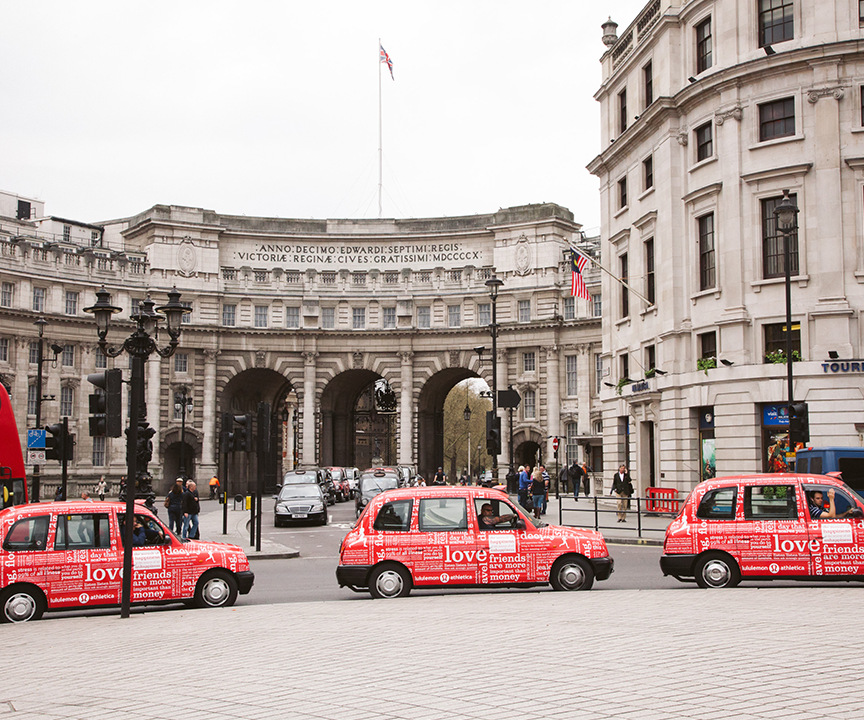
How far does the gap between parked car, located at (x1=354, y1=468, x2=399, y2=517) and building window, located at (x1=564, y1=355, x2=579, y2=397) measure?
1095 inches

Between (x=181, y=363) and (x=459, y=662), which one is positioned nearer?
(x=459, y=662)

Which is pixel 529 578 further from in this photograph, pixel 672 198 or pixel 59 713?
pixel 672 198

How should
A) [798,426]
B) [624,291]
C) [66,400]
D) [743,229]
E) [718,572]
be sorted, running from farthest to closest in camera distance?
[66,400]
[624,291]
[743,229]
[798,426]
[718,572]

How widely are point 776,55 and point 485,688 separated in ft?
92.0

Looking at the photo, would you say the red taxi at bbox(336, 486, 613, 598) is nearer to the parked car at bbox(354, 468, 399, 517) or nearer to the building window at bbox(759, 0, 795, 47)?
the building window at bbox(759, 0, 795, 47)

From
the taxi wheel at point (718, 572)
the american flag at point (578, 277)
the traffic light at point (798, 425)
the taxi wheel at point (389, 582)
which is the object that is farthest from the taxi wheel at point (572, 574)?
the american flag at point (578, 277)

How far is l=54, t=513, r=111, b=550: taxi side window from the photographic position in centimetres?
1431

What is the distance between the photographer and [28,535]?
46.3 ft

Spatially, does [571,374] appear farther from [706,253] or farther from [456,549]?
[456,549]

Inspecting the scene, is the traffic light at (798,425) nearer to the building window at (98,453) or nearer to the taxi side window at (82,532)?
the taxi side window at (82,532)

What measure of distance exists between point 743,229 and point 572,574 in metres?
19.5

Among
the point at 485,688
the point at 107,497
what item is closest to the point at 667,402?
the point at 485,688

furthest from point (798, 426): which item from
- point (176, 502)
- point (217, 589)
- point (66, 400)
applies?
point (66, 400)

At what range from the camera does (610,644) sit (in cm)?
956
